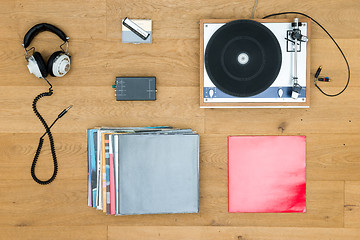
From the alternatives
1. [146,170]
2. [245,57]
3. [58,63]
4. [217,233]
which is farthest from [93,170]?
[245,57]

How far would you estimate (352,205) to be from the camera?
136 cm

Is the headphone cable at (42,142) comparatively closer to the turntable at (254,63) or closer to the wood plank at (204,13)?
the wood plank at (204,13)

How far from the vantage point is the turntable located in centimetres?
122

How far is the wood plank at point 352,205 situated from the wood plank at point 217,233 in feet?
0.18

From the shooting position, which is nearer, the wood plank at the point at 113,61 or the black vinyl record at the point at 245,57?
the black vinyl record at the point at 245,57

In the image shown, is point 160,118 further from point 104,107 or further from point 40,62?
point 40,62

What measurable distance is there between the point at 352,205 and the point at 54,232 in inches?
53.3

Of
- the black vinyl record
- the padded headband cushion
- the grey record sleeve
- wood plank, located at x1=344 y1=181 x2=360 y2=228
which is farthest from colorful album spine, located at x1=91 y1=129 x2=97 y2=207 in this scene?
wood plank, located at x1=344 y1=181 x2=360 y2=228

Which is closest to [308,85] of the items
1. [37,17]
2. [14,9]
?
[37,17]

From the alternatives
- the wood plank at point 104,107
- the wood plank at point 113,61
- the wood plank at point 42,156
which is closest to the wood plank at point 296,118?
the wood plank at point 104,107

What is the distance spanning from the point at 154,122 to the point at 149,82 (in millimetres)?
178

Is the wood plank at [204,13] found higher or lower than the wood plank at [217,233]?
higher

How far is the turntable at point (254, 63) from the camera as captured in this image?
1217 millimetres

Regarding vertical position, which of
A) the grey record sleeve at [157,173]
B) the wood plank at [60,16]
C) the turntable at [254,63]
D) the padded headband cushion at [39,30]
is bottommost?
the grey record sleeve at [157,173]
